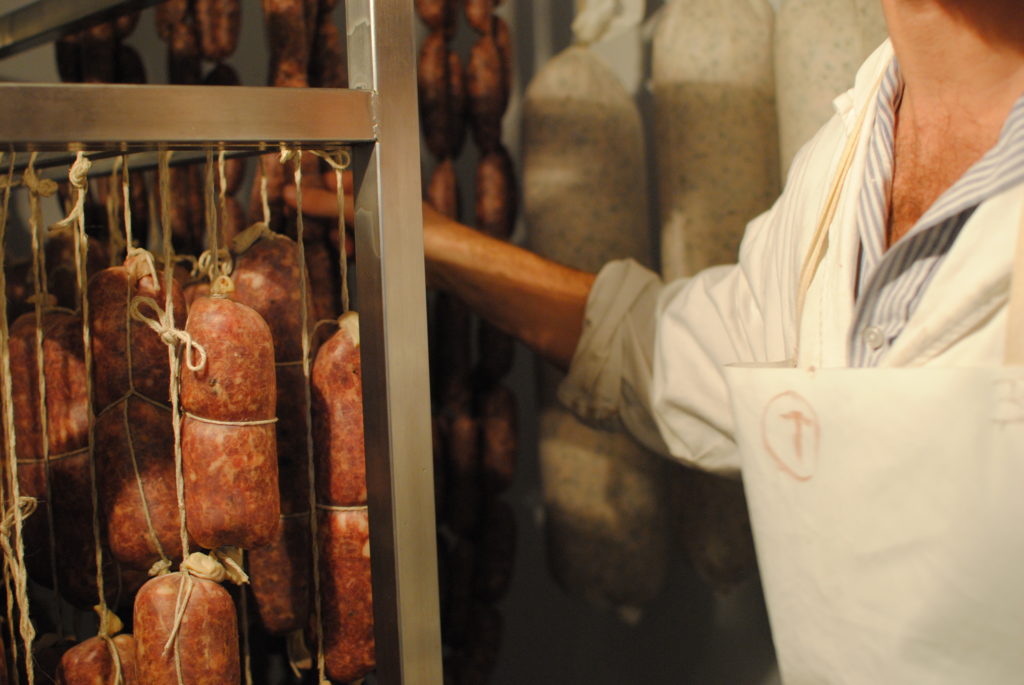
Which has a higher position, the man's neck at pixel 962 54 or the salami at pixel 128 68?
the salami at pixel 128 68

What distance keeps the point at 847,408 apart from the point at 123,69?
114 cm

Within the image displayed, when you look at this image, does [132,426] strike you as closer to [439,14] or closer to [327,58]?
[327,58]

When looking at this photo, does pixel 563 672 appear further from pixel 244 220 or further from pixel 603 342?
pixel 244 220

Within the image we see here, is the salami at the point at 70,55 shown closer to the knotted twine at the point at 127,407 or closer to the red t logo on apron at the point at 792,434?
the knotted twine at the point at 127,407

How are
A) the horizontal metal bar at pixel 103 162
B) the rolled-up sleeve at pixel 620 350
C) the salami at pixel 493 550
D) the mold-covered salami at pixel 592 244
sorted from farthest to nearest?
the salami at pixel 493 550 → the mold-covered salami at pixel 592 244 → the rolled-up sleeve at pixel 620 350 → the horizontal metal bar at pixel 103 162

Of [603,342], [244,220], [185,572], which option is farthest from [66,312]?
[603,342]

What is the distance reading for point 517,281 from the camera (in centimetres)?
138

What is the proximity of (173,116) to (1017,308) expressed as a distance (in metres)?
0.62

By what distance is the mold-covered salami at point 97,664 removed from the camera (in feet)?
2.79

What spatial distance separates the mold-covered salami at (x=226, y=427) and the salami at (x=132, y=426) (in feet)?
0.19

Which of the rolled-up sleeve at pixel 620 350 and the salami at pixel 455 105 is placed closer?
the rolled-up sleeve at pixel 620 350

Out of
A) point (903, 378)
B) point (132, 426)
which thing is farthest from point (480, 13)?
point (903, 378)

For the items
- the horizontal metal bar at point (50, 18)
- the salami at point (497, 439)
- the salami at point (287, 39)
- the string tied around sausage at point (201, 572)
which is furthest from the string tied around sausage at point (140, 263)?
the salami at point (497, 439)

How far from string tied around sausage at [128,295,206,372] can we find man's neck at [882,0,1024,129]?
0.64 m
